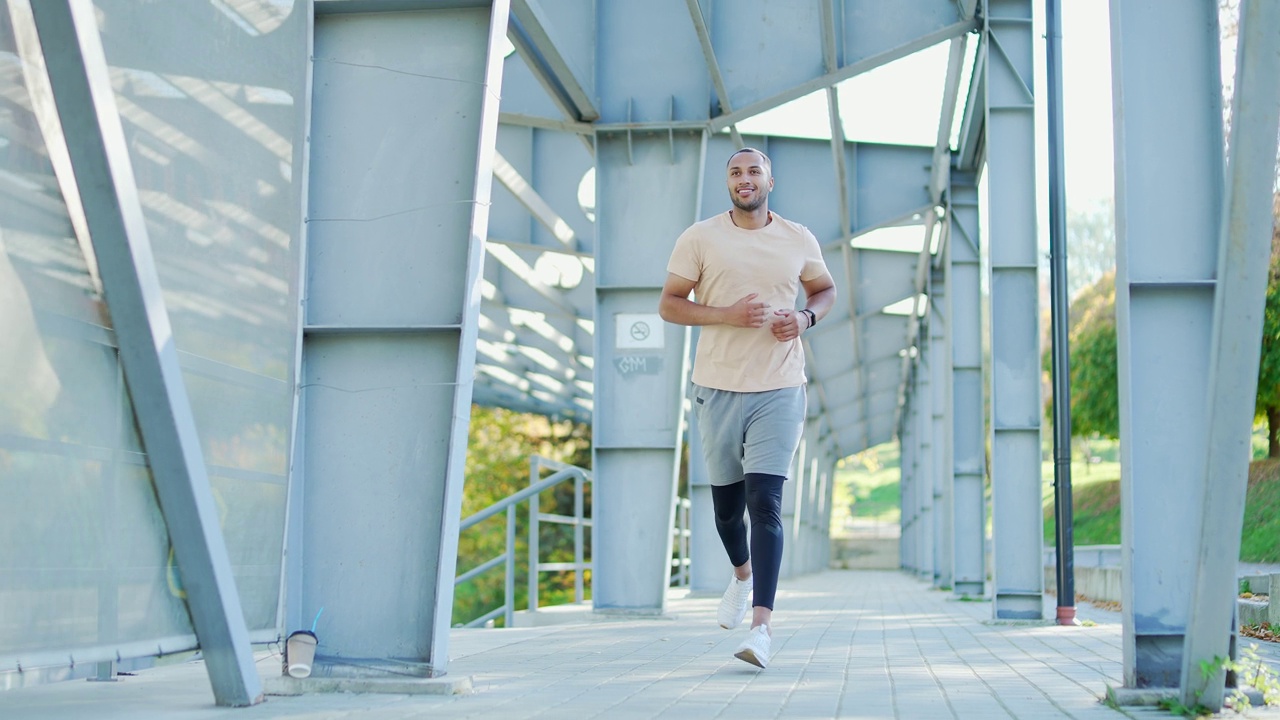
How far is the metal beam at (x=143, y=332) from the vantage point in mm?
3816

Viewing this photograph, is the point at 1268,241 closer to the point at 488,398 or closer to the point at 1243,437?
the point at 1243,437

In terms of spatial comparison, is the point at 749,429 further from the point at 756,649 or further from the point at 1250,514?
the point at 1250,514

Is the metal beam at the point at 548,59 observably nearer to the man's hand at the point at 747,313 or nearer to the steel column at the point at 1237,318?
the man's hand at the point at 747,313

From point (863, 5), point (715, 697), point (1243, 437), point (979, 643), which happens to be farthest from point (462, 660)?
point (863, 5)

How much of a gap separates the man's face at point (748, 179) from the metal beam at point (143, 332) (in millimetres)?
2389

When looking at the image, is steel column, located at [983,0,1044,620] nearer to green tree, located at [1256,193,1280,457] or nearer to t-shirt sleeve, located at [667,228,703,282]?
t-shirt sleeve, located at [667,228,703,282]

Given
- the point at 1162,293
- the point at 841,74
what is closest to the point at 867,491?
the point at 841,74

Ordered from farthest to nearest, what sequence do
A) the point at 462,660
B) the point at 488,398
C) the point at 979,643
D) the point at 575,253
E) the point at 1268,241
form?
the point at 488,398 → the point at 575,253 → the point at 979,643 → the point at 462,660 → the point at 1268,241

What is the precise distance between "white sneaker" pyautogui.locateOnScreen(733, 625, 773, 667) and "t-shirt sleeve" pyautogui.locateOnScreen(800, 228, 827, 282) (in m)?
1.50

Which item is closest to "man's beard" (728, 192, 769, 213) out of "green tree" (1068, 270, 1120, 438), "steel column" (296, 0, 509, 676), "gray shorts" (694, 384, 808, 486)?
"gray shorts" (694, 384, 808, 486)

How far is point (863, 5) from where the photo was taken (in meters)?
11.7

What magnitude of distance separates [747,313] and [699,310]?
0.25m

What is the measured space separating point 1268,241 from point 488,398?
126ft

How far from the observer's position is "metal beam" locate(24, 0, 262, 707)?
Result: 382 cm
